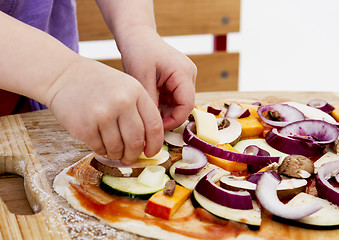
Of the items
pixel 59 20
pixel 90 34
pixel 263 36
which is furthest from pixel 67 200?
pixel 263 36

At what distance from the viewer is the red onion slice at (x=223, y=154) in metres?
1.32

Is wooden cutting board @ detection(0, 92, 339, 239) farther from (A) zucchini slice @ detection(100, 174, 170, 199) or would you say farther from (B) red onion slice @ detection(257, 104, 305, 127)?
(B) red onion slice @ detection(257, 104, 305, 127)

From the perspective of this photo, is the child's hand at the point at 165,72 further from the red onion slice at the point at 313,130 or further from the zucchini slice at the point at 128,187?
the red onion slice at the point at 313,130

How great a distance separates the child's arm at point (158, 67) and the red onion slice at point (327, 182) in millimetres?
453

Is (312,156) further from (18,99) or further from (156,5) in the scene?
(156,5)

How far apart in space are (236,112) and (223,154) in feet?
1.29

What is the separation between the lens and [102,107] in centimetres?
96

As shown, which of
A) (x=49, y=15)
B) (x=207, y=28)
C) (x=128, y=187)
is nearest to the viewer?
(x=128, y=187)

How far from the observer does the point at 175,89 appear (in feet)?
4.56

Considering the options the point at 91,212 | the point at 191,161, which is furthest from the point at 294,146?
the point at 91,212

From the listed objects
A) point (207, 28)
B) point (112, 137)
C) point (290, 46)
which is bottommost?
point (290, 46)

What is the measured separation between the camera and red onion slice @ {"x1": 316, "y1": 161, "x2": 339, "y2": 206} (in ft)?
3.74

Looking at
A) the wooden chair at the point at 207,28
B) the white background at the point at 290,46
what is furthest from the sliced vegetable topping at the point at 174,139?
the white background at the point at 290,46

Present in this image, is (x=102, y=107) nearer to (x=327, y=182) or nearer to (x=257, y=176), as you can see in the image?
(x=257, y=176)
